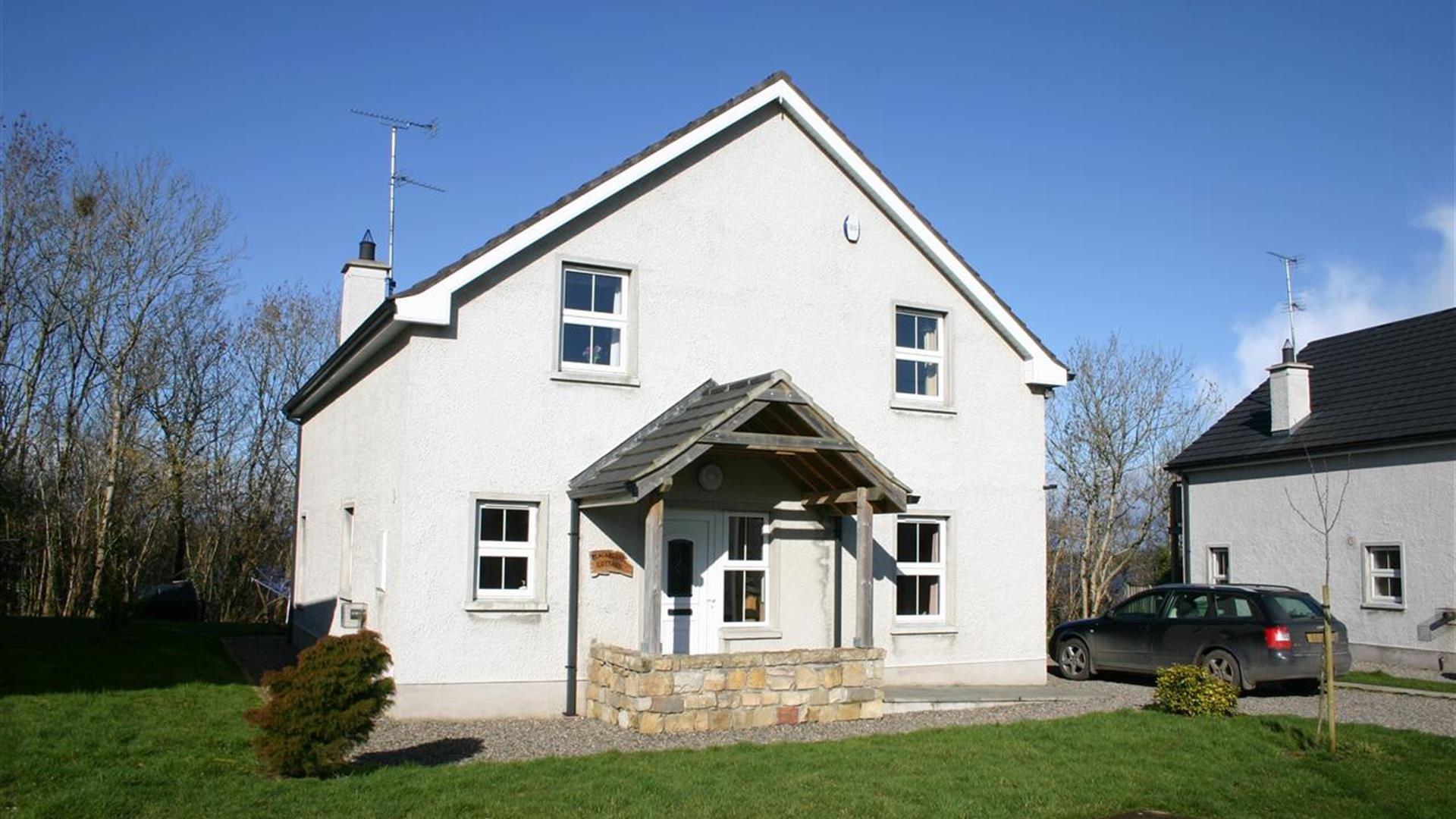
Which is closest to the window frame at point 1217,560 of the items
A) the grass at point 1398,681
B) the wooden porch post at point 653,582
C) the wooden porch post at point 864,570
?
the grass at point 1398,681

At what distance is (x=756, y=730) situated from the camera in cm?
1280

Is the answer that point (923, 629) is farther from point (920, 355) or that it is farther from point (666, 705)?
point (666, 705)

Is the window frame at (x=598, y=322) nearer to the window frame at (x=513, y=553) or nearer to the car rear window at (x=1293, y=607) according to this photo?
the window frame at (x=513, y=553)

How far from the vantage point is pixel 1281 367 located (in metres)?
25.1

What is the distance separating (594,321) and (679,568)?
335 centimetres

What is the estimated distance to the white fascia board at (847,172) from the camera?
13.4 m

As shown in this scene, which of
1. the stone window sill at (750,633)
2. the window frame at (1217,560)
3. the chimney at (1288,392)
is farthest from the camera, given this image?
the window frame at (1217,560)

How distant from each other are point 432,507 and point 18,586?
22.3 meters

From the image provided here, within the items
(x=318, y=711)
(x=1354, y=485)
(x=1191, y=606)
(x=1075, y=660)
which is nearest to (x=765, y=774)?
(x=318, y=711)

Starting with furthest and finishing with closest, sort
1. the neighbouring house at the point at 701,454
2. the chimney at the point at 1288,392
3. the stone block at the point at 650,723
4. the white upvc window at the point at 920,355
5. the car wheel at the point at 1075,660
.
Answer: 1. the chimney at the point at 1288,392
2. the car wheel at the point at 1075,660
3. the white upvc window at the point at 920,355
4. the neighbouring house at the point at 701,454
5. the stone block at the point at 650,723

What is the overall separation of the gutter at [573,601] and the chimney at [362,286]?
25.5ft

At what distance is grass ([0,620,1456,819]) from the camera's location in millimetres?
8727

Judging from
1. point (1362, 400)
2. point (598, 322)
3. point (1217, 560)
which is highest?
point (1362, 400)

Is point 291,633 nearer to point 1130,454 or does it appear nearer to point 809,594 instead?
point 809,594
